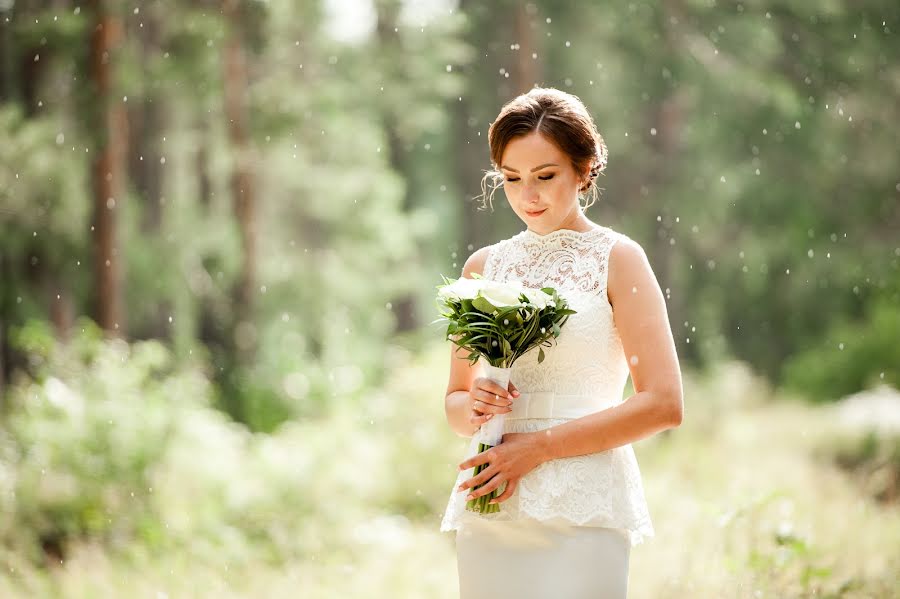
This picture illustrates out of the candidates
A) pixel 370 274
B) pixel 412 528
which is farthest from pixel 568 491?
pixel 370 274

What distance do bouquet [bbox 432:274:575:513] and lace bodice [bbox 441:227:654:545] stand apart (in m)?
0.07

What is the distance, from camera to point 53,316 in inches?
559

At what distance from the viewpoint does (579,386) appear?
264 centimetres

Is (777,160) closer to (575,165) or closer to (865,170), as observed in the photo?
(865,170)

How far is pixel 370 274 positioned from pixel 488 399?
1531 centimetres

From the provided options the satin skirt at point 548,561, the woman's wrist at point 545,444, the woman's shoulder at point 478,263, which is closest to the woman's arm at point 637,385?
the woman's wrist at point 545,444

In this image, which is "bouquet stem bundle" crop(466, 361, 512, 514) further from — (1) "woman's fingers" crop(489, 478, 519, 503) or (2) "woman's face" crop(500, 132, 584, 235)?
(2) "woman's face" crop(500, 132, 584, 235)

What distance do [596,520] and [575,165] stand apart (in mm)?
963

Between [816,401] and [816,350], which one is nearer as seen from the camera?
[816,401]

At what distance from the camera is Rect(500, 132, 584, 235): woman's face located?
258 centimetres

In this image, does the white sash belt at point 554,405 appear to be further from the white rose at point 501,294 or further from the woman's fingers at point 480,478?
the white rose at point 501,294

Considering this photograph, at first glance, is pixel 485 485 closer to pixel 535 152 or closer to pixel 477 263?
pixel 477 263

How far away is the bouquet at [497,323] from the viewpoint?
244cm

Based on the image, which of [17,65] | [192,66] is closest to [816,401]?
[192,66]
